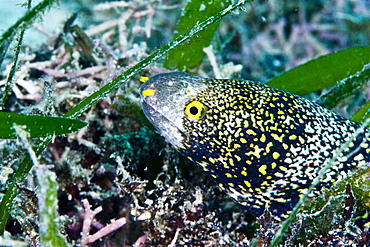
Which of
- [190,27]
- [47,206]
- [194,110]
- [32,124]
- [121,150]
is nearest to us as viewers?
[47,206]

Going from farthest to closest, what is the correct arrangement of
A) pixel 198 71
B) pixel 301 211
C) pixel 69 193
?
pixel 198 71
pixel 69 193
pixel 301 211

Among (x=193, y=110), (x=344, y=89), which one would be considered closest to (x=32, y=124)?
(x=193, y=110)

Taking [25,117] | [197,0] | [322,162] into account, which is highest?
[197,0]

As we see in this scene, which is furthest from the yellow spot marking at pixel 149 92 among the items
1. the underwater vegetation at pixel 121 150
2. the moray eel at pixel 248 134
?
the underwater vegetation at pixel 121 150

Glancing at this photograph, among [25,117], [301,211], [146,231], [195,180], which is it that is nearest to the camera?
[25,117]

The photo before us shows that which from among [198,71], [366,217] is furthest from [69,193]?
[366,217]

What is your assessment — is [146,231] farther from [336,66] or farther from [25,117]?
[336,66]

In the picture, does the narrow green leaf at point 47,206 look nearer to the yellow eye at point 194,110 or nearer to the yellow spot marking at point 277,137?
the yellow eye at point 194,110

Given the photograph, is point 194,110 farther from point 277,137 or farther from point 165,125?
point 277,137
